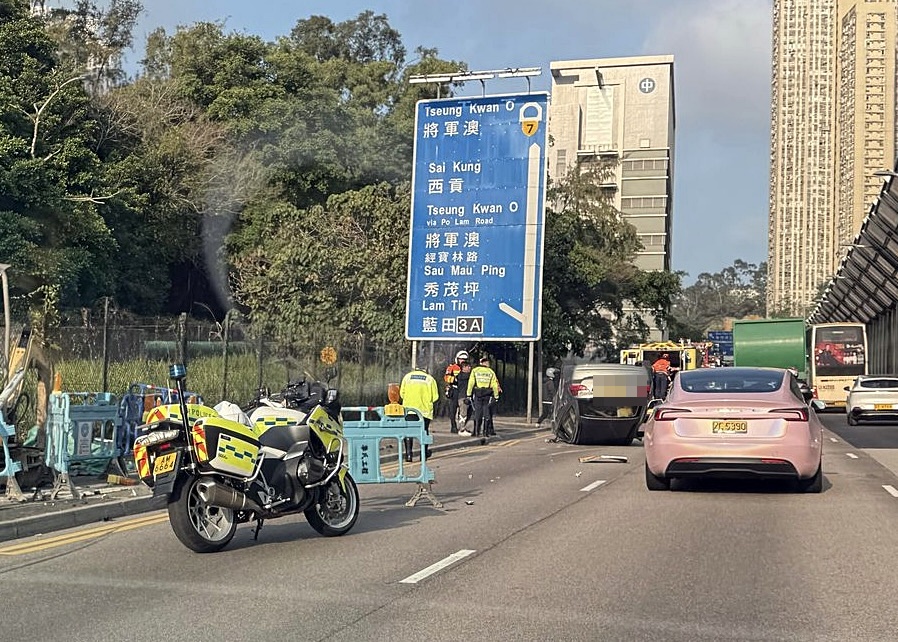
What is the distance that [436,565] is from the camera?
9016 millimetres

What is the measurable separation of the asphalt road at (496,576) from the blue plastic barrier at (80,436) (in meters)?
1.16

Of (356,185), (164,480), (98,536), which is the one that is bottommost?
(98,536)

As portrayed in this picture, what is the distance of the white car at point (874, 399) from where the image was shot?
33.2 m

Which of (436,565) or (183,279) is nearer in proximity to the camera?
(436,565)

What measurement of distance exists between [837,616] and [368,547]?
4124 mm

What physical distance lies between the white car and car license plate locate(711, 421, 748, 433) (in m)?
21.5

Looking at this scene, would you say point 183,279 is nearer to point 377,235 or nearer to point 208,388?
point 377,235

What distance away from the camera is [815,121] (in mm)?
178500

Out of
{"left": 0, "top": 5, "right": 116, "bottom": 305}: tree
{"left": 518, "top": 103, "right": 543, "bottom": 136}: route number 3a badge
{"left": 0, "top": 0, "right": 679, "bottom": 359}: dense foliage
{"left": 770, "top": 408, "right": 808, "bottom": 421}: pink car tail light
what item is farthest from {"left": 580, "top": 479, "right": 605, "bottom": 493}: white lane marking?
{"left": 0, "top": 5, "right": 116, "bottom": 305}: tree

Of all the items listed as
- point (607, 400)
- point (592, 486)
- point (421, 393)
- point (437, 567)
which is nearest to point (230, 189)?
point (607, 400)

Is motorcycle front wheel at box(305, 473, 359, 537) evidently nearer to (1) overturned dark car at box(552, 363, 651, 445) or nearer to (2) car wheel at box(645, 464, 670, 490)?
(2) car wheel at box(645, 464, 670, 490)

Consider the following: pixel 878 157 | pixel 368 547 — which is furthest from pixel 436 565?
pixel 878 157

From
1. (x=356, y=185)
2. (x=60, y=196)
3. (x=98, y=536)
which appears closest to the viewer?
(x=98, y=536)

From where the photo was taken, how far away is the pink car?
529 inches
